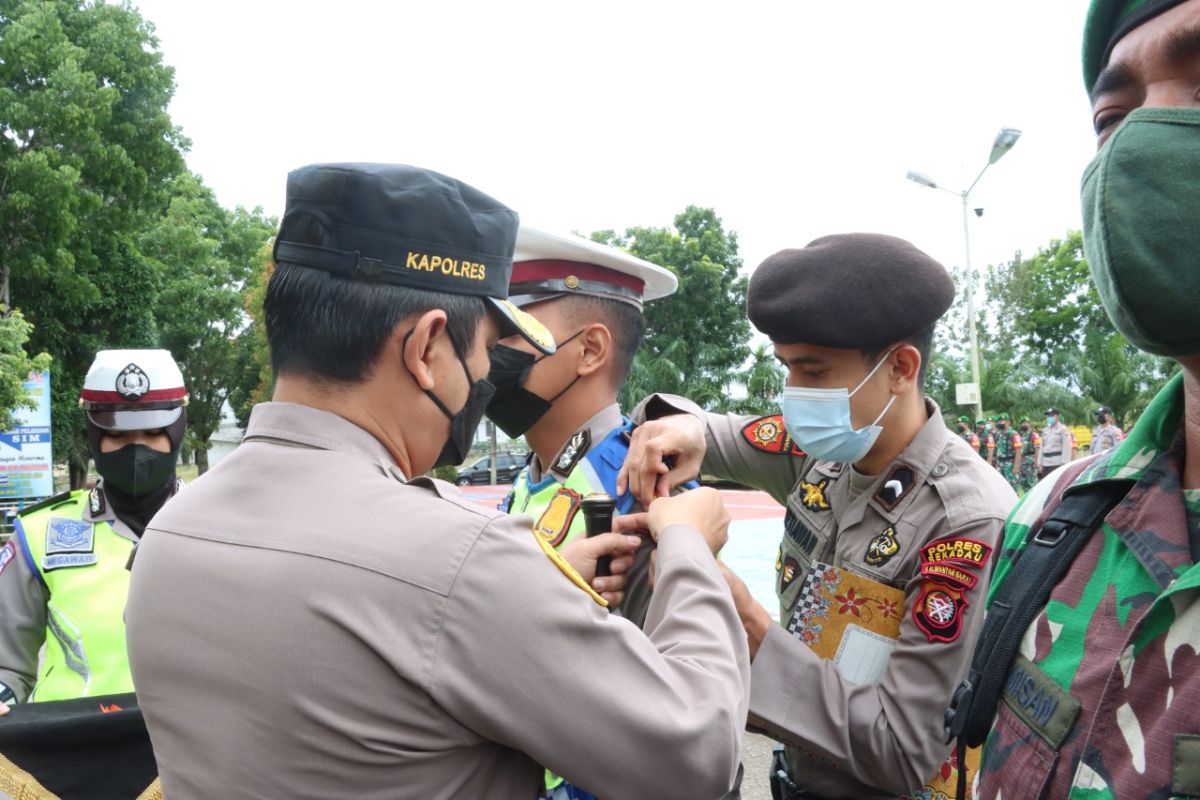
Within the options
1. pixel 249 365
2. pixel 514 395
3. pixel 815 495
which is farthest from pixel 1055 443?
pixel 249 365

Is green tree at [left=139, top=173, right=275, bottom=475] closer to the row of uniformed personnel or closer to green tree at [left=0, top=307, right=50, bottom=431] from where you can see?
green tree at [left=0, top=307, right=50, bottom=431]

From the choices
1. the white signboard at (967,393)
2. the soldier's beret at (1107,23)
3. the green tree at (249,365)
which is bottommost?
the green tree at (249,365)

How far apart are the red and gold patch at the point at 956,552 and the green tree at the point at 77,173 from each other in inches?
674

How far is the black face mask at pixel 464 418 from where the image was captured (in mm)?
1537

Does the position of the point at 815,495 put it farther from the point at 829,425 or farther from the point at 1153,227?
the point at 1153,227

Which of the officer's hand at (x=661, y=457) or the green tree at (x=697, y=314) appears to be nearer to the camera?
the officer's hand at (x=661, y=457)

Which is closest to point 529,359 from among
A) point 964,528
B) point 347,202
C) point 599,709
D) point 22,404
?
point 347,202

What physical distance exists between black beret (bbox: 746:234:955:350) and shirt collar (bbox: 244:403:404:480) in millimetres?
1088

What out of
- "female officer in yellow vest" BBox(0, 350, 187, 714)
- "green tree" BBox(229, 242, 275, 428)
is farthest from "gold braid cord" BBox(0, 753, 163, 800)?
"green tree" BBox(229, 242, 275, 428)

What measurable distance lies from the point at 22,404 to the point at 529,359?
12.6 metres

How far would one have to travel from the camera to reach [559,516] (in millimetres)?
2262

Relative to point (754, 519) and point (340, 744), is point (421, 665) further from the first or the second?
point (754, 519)

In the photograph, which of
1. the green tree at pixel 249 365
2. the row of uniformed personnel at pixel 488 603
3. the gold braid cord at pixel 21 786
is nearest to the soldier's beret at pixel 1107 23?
the row of uniformed personnel at pixel 488 603

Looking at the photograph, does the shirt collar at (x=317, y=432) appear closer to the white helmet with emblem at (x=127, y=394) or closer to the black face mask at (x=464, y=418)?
the black face mask at (x=464, y=418)
